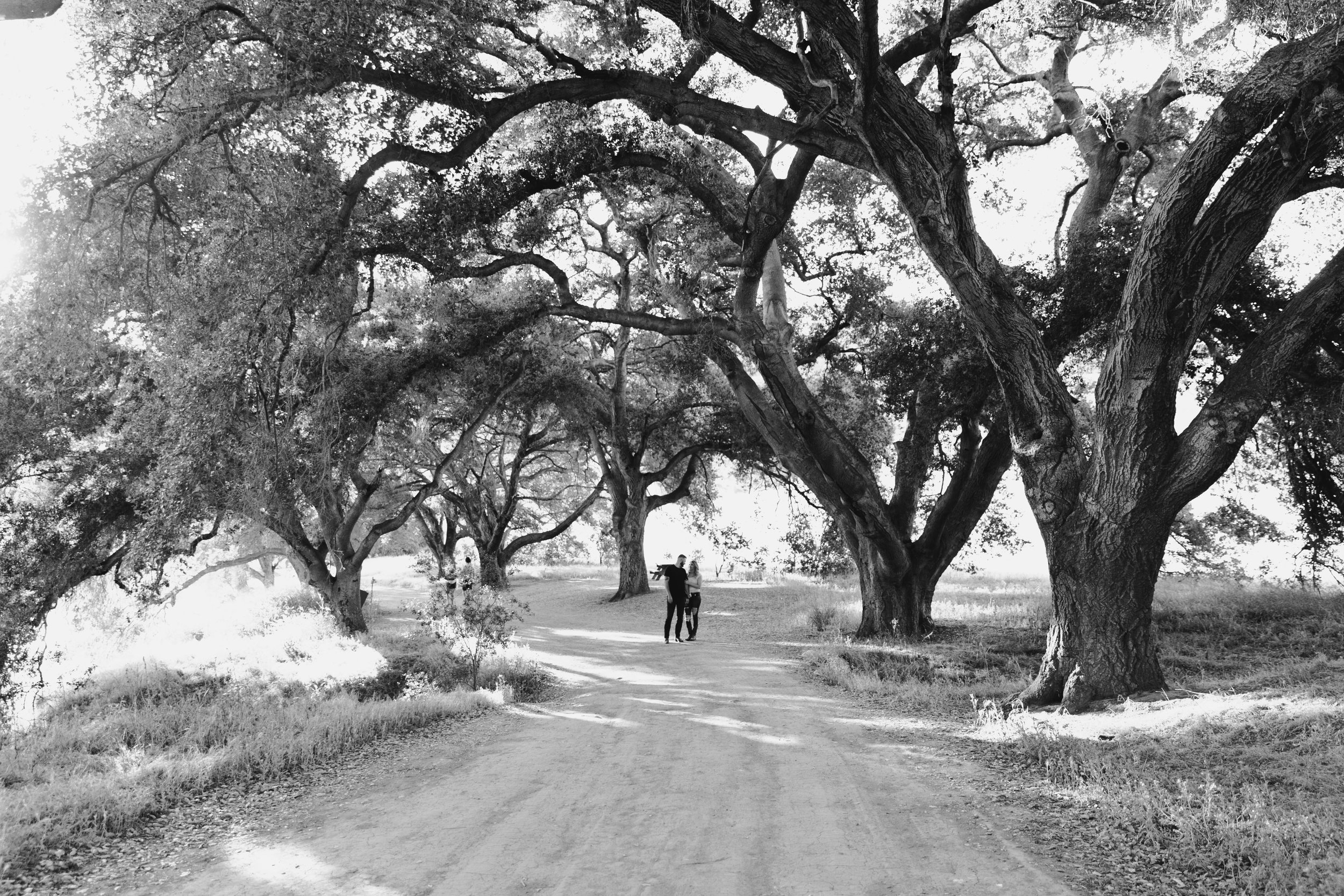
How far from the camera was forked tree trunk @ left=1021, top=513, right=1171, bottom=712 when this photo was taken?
811 cm

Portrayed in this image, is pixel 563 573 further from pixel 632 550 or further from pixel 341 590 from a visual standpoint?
pixel 341 590

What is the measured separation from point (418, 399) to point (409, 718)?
32.1 ft

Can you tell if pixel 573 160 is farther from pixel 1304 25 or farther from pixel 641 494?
pixel 641 494

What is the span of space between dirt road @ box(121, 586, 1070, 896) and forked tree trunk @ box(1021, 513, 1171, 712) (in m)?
1.88

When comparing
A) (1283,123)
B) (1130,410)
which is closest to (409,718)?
(1130,410)

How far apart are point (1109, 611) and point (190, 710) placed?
9.97 metres

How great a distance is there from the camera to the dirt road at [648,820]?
14.3 feet

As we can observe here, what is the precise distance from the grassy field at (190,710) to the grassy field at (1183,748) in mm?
5358

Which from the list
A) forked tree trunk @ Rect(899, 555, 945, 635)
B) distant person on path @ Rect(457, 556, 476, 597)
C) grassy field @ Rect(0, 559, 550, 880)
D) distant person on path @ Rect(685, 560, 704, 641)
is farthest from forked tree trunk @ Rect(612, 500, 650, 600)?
distant person on path @ Rect(457, 556, 476, 597)

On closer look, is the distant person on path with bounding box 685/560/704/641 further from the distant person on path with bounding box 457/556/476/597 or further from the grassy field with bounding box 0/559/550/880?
the distant person on path with bounding box 457/556/476/597

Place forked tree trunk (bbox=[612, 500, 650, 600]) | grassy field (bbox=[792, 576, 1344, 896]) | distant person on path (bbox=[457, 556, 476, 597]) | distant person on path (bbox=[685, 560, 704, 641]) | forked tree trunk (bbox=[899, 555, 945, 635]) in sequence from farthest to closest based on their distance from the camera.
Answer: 1. forked tree trunk (bbox=[612, 500, 650, 600])
2. distant person on path (bbox=[685, 560, 704, 641])
3. forked tree trunk (bbox=[899, 555, 945, 635])
4. distant person on path (bbox=[457, 556, 476, 597])
5. grassy field (bbox=[792, 576, 1344, 896])

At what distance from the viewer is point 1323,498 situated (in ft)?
42.1

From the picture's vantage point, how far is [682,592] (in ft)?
55.9

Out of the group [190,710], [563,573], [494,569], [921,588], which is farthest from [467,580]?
[563,573]
